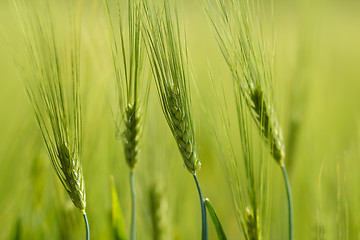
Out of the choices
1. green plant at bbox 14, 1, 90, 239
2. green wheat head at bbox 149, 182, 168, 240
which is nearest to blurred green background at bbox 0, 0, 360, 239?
green wheat head at bbox 149, 182, 168, 240

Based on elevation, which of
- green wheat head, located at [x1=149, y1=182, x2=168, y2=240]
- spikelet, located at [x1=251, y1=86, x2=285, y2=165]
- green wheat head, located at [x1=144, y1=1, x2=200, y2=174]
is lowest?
green wheat head, located at [x1=149, y1=182, x2=168, y2=240]

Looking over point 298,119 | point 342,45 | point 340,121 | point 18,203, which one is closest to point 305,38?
point 298,119

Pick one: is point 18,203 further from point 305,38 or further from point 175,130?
point 305,38

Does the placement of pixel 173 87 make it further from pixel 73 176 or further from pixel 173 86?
pixel 73 176

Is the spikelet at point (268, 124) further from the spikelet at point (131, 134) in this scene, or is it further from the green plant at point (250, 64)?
the spikelet at point (131, 134)

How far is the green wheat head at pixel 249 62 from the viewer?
18.3 inches

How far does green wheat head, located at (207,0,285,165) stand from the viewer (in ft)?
1.53

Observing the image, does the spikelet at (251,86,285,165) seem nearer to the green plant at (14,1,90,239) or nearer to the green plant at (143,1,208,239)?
the green plant at (143,1,208,239)

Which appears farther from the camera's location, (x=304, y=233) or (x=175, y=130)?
(x=304, y=233)

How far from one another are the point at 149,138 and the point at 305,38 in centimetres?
42

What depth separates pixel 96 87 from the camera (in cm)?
88

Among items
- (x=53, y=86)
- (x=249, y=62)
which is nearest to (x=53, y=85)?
(x=53, y=86)

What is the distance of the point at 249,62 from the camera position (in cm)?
48

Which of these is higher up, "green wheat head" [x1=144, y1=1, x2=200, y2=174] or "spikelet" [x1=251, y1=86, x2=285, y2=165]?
"green wheat head" [x1=144, y1=1, x2=200, y2=174]
